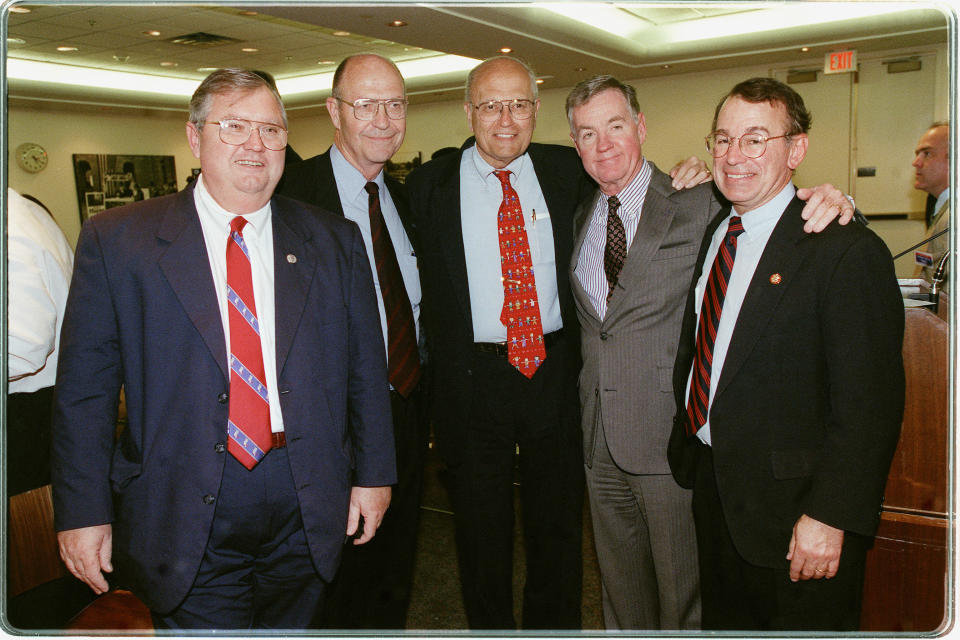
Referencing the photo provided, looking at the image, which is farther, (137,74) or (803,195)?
(137,74)

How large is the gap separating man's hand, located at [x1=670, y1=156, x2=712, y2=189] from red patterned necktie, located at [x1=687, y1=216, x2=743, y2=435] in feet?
1.13

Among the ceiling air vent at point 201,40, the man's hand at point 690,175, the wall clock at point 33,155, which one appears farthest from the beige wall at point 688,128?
the man's hand at point 690,175

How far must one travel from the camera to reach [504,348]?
2.26 meters

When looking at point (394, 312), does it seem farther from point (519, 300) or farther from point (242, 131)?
point (242, 131)

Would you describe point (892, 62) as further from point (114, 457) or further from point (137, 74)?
point (137, 74)

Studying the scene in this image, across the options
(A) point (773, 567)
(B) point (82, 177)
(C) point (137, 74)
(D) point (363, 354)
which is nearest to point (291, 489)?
(D) point (363, 354)

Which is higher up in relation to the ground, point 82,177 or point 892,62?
point 892,62

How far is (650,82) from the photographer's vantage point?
10.0 m

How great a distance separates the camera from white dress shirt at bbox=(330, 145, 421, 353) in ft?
7.36

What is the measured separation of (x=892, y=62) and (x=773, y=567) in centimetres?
851

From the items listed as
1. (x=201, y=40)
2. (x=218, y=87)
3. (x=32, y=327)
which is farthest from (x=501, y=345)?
(x=201, y=40)

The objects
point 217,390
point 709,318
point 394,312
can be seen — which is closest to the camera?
point 217,390

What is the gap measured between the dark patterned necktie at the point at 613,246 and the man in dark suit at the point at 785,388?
32 centimetres

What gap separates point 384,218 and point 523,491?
1.03m
